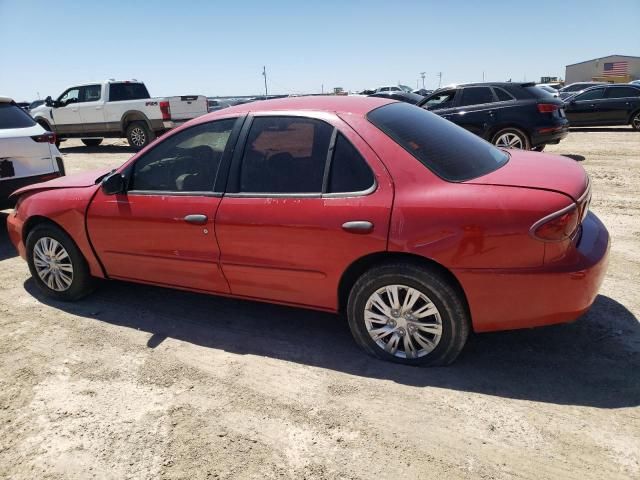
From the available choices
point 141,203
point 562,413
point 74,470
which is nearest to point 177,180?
point 141,203

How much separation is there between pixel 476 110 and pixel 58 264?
27.2 feet

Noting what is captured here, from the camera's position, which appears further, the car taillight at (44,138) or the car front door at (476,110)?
the car front door at (476,110)

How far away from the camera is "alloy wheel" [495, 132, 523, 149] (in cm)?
934

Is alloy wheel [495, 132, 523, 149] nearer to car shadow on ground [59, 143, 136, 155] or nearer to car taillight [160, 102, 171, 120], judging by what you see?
car taillight [160, 102, 171, 120]

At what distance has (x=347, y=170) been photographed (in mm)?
3008

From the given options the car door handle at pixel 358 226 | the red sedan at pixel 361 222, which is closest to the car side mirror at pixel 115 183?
the red sedan at pixel 361 222

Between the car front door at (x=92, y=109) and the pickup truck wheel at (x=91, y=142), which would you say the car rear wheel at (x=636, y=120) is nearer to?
the car front door at (x=92, y=109)

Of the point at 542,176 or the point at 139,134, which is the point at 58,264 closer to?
the point at 542,176

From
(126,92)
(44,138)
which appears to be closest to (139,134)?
(126,92)

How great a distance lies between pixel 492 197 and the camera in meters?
2.66

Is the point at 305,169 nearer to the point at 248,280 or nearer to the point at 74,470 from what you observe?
the point at 248,280

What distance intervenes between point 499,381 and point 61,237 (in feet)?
11.9

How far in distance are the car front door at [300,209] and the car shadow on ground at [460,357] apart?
1.22 ft

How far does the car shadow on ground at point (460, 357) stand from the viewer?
9.16 ft
